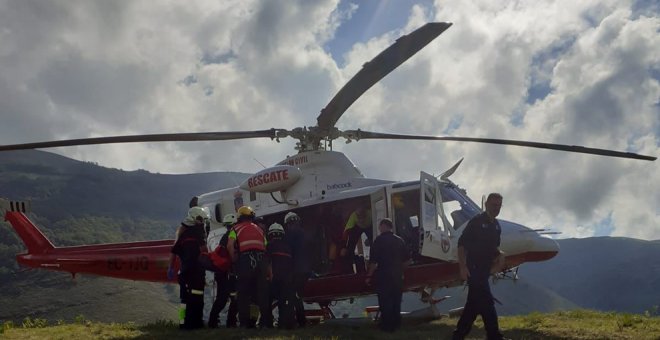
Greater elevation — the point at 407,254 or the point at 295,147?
the point at 295,147

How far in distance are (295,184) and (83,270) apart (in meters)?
6.42

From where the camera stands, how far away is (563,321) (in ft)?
35.9

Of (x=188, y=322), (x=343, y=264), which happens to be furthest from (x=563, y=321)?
(x=188, y=322)

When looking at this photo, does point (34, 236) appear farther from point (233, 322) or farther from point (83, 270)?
point (233, 322)

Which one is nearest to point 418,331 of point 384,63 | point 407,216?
point 407,216

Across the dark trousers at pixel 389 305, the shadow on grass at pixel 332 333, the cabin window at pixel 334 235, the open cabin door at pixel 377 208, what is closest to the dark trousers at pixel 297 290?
the shadow on grass at pixel 332 333

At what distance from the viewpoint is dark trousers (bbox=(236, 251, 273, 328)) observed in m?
9.87

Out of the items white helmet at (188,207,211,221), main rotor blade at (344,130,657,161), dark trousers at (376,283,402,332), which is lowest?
dark trousers at (376,283,402,332)

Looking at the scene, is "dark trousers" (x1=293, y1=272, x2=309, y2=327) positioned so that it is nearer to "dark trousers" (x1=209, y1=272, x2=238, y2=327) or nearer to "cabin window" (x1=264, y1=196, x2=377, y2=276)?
"dark trousers" (x1=209, y1=272, x2=238, y2=327)

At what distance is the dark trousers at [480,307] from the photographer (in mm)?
7984

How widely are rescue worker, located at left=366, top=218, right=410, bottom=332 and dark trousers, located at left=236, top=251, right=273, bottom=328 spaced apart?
181cm

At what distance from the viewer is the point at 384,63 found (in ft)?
35.4

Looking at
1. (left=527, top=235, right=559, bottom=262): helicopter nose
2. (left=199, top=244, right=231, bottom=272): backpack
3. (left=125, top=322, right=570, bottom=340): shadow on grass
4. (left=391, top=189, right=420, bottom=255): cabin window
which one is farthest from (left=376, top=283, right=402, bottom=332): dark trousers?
(left=527, top=235, right=559, bottom=262): helicopter nose

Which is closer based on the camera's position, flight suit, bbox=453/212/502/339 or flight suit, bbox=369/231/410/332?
flight suit, bbox=453/212/502/339
